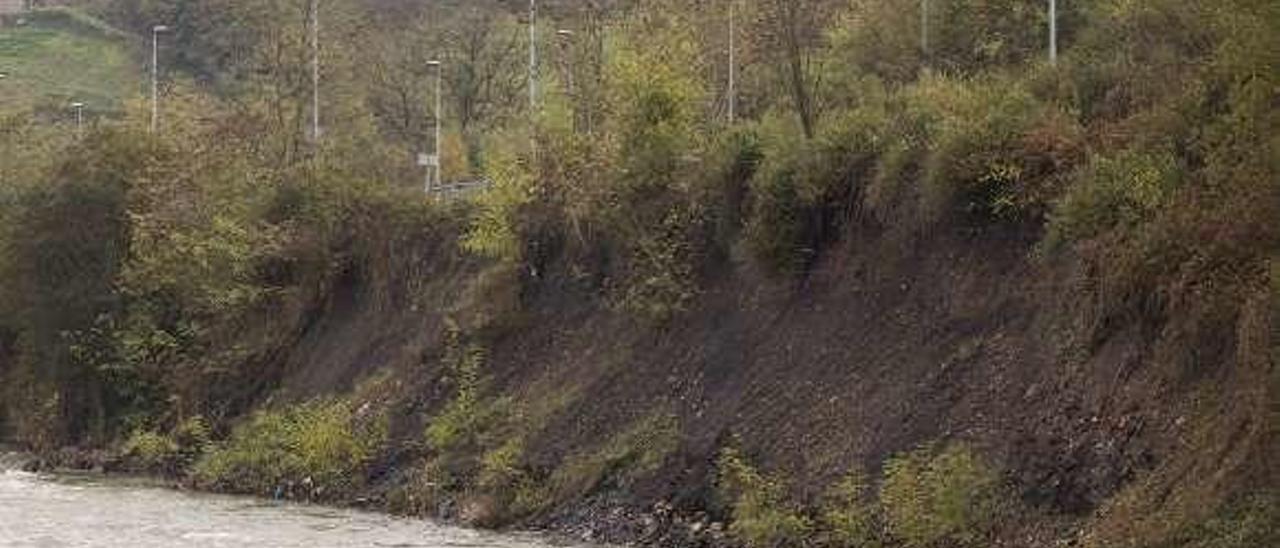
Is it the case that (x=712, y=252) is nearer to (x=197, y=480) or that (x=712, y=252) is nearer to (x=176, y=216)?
(x=197, y=480)

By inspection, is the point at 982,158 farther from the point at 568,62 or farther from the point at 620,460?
Answer: the point at 568,62

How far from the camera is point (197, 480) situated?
4912 cm

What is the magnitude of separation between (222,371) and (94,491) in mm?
11280

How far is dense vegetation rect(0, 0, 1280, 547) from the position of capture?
26.9 m

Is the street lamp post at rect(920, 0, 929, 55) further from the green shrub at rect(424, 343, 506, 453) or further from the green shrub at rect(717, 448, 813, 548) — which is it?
the green shrub at rect(717, 448, 813, 548)

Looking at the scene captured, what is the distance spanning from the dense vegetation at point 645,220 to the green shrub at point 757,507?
63 mm

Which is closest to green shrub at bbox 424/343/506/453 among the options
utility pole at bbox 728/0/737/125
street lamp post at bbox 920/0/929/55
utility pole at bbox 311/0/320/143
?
utility pole at bbox 728/0/737/125

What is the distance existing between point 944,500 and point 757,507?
4.40 meters

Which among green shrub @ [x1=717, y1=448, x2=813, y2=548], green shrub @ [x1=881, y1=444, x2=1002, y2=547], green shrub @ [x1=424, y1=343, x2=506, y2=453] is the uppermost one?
green shrub @ [x1=881, y1=444, x2=1002, y2=547]

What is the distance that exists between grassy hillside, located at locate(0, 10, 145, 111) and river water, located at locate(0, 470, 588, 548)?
104 m

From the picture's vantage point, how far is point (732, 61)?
56.4 metres

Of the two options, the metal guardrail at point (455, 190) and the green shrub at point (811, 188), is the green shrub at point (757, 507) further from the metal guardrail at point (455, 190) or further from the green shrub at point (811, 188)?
the metal guardrail at point (455, 190)

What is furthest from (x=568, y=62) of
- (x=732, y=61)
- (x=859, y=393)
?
(x=859, y=393)

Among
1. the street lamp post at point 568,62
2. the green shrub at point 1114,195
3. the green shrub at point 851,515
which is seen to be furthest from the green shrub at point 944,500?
the street lamp post at point 568,62
